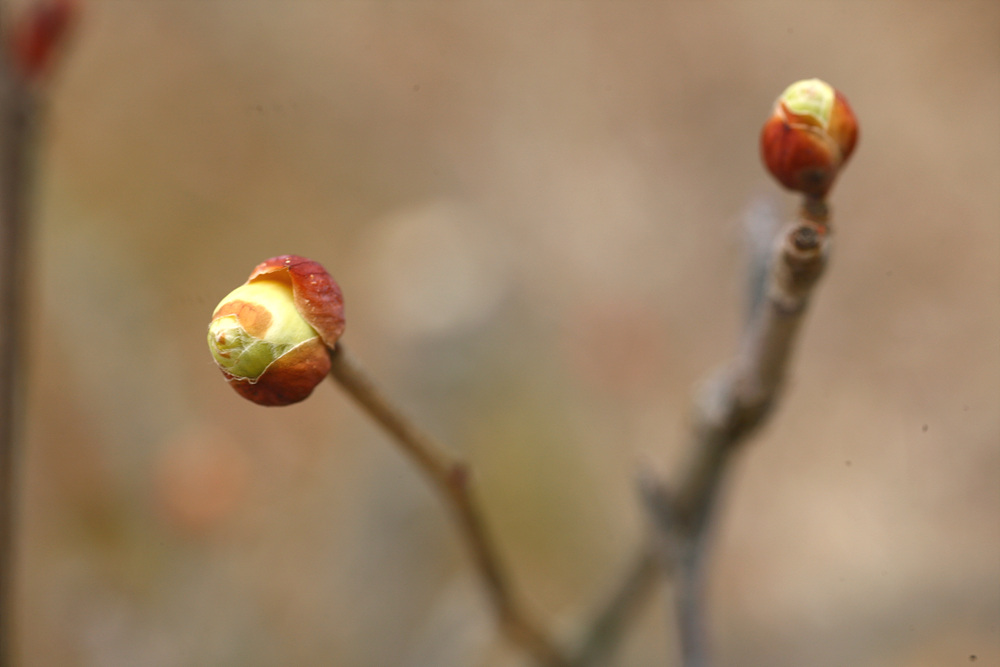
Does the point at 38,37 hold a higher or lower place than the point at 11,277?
higher

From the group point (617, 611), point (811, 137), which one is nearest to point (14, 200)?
point (811, 137)

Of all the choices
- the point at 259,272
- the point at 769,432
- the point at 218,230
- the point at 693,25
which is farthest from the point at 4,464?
the point at 693,25

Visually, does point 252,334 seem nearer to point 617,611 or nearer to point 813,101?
point 813,101

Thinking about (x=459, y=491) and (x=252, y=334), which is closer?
(x=252, y=334)

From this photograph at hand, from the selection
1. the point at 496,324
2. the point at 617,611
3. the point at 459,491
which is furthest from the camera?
the point at 496,324

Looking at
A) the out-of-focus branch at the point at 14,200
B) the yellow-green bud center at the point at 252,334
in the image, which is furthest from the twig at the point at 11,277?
the yellow-green bud center at the point at 252,334

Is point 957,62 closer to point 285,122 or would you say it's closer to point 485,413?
point 485,413

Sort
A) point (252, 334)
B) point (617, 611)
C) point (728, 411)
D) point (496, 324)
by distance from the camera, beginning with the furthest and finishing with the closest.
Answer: point (496, 324) < point (617, 611) < point (728, 411) < point (252, 334)
